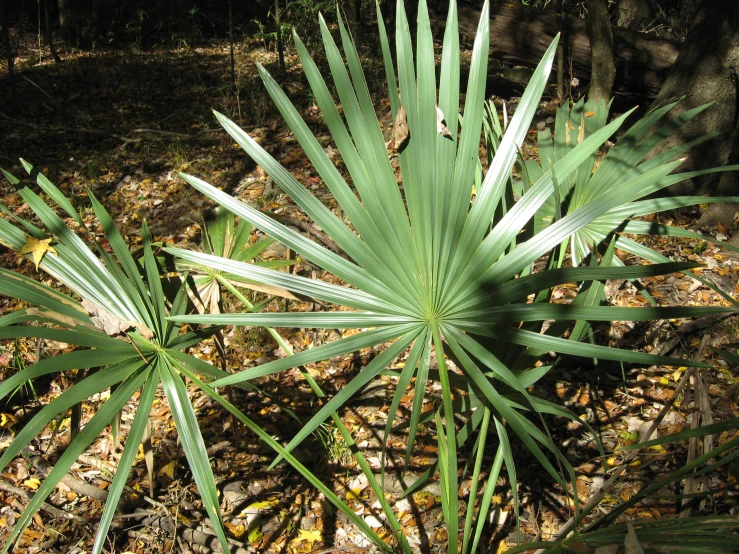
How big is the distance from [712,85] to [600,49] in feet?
4.25

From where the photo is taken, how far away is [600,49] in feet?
16.5

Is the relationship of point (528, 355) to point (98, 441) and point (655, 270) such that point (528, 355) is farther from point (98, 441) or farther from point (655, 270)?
point (98, 441)

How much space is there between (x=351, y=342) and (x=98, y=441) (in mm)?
2283

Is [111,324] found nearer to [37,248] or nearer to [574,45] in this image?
[37,248]

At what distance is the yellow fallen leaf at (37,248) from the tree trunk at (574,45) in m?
5.12

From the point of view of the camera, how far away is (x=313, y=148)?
58.3 inches

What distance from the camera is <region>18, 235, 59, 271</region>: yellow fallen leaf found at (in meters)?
1.64

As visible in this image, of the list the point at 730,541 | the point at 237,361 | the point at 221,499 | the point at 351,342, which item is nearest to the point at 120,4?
the point at 237,361

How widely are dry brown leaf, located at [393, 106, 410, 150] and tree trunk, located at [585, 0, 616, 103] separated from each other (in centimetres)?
404

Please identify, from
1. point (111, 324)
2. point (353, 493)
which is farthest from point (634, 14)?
point (111, 324)

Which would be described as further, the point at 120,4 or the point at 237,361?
the point at 120,4

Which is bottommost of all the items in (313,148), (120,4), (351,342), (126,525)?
(126,525)

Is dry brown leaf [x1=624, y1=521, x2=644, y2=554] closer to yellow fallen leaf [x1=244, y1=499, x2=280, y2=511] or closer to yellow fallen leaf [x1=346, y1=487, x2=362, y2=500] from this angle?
yellow fallen leaf [x1=346, y1=487, x2=362, y2=500]

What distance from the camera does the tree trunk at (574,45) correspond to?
529 centimetres
